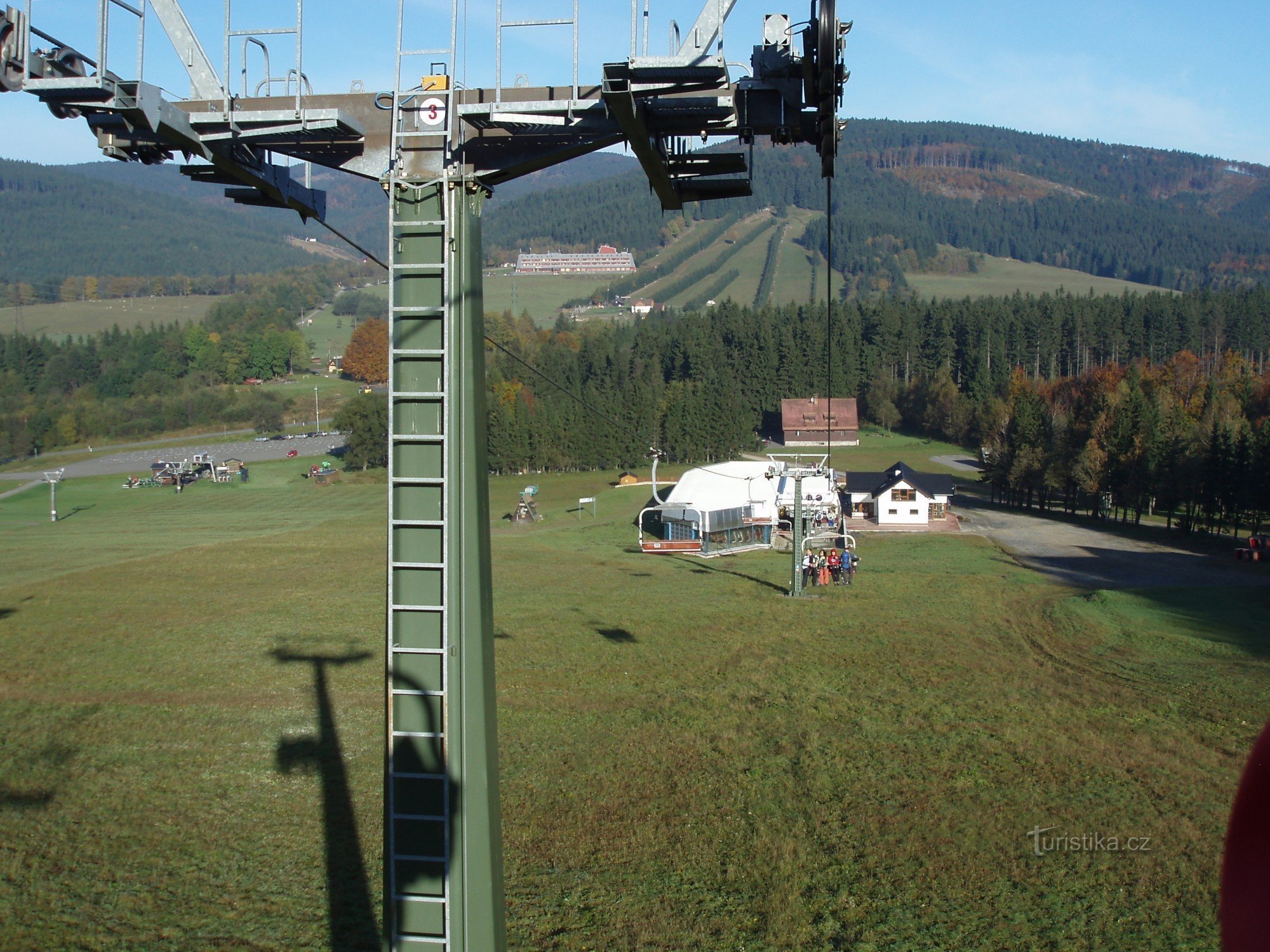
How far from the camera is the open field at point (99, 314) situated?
123250 millimetres

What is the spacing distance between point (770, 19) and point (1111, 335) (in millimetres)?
102309

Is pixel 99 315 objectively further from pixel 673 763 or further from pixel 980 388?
pixel 673 763

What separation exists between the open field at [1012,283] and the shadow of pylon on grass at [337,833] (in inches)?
6033

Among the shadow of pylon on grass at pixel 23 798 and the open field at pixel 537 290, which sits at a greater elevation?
the open field at pixel 537 290

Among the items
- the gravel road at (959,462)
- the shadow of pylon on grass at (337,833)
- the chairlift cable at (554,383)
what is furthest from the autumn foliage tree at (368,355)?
the shadow of pylon on grass at (337,833)

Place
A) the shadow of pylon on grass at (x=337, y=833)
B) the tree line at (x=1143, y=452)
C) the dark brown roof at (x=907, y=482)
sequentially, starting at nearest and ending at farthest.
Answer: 1. the shadow of pylon on grass at (x=337, y=833)
2. the tree line at (x=1143, y=452)
3. the dark brown roof at (x=907, y=482)

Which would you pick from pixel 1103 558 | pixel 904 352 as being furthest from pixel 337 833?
pixel 904 352

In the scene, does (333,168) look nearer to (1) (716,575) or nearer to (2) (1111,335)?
(1) (716,575)

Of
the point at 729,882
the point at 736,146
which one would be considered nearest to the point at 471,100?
the point at 736,146

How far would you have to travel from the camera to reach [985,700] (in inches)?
664

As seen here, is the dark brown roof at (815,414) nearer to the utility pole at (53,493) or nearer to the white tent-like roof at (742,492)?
the white tent-like roof at (742,492)

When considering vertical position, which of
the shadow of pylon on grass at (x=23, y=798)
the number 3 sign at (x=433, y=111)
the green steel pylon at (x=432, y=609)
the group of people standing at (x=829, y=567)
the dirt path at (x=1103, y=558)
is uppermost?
the number 3 sign at (x=433, y=111)

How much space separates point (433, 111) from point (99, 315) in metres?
153

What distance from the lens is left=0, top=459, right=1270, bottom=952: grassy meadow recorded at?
32.1ft
